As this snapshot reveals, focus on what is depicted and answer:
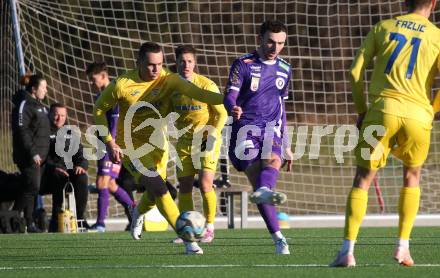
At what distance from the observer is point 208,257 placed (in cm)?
886

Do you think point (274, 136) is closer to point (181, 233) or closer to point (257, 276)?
point (181, 233)

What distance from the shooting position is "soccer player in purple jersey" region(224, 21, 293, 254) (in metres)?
9.31

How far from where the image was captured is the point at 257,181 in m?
9.33

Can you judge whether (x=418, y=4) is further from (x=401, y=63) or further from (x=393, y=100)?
(x=393, y=100)

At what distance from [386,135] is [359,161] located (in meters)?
0.24

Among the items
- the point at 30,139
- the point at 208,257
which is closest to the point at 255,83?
the point at 208,257

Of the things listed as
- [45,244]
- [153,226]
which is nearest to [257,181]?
[45,244]

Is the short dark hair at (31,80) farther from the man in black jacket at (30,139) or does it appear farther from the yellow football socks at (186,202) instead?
the yellow football socks at (186,202)

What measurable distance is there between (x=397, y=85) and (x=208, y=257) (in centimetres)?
229

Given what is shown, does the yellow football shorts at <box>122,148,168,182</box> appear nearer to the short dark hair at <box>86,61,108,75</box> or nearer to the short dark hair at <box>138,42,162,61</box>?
the short dark hair at <box>138,42,162,61</box>

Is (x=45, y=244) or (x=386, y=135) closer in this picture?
(x=386, y=135)

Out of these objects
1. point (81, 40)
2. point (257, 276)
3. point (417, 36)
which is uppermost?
point (81, 40)

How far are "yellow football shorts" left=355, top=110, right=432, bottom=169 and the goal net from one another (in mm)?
9883

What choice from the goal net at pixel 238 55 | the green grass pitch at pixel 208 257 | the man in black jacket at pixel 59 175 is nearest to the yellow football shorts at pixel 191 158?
the green grass pitch at pixel 208 257
